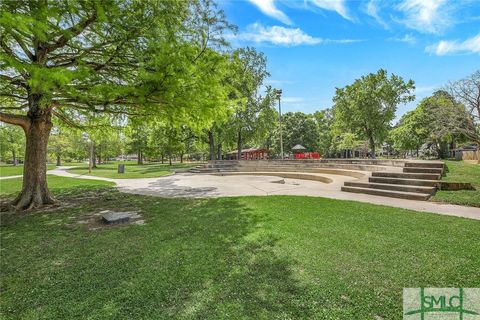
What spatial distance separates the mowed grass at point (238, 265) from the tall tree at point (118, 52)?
2784mm

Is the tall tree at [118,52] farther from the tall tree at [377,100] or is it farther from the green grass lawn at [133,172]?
the tall tree at [377,100]

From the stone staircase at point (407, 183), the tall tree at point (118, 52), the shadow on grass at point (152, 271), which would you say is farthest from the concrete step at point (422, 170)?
the tall tree at point (118, 52)

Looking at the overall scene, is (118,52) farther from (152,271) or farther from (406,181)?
(406,181)

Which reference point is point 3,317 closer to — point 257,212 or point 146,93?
point 146,93

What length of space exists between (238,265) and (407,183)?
7420 mm

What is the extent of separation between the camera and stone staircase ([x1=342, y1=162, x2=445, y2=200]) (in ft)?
26.0

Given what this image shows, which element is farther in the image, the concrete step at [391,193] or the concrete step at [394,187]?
the concrete step at [394,187]

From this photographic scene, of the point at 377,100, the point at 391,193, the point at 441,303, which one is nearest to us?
the point at 441,303

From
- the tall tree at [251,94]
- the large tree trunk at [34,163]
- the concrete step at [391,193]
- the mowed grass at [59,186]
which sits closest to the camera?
the concrete step at [391,193]

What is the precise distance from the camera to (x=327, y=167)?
17.5 meters

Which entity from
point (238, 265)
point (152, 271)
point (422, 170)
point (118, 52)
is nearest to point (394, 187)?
point (422, 170)

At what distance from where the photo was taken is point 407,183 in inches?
339

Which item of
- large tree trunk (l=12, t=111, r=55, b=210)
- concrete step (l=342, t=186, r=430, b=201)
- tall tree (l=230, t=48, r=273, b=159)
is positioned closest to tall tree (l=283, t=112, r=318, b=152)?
tall tree (l=230, t=48, r=273, b=159)

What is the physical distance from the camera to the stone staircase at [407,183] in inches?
312
